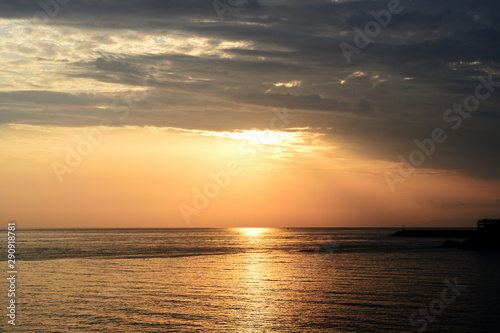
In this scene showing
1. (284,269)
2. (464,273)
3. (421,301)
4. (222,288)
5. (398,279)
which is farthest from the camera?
(284,269)

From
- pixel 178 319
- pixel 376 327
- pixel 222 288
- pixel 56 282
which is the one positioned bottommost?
pixel 376 327

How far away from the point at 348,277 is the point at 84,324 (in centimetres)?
3676

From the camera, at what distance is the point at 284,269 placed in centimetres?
7069

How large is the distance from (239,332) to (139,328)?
7193mm

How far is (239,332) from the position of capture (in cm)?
3166

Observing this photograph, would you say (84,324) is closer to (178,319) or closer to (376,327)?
(178,319)

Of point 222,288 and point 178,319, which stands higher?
point 222,288

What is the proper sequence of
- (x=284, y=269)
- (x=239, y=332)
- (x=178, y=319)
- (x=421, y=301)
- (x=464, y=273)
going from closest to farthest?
(x=239, y=332)
(x=178, y=319)
(x=421, y=301)
(x=464, y=273)
(x=284, y=269)

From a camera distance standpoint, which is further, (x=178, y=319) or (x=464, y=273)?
(x=464, y=273)

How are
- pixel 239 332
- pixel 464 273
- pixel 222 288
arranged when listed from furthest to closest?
1. pixel 464 273
2. pixel 222 288
3. pixel 239 332

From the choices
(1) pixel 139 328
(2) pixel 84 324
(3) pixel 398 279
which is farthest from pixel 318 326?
(3) pixel 398 279

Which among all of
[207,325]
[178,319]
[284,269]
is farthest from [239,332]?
[284,269]

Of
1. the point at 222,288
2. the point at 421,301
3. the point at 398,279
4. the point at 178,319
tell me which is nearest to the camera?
the point at 178,319

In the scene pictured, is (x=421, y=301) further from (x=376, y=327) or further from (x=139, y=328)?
(x=139, y=328)
